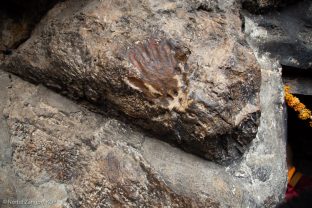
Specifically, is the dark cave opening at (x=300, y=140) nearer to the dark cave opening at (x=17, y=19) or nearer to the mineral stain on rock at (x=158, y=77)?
the mineral stain on rock at (x=158, y=77)

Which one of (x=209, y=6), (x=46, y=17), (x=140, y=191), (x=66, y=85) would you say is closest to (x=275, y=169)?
(x=140, y=191)

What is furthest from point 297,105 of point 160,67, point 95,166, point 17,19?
point 17,19

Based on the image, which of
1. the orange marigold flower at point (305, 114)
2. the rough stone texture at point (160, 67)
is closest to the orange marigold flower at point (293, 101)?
the orange marigold flower at point (305, 114)

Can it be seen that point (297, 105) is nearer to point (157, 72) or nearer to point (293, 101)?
point (293, 101)

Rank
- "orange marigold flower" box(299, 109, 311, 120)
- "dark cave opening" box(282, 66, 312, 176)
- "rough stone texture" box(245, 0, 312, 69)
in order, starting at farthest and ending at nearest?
"orange marigold flower" box(299, 109, 311, 120) < "dark cave opening" box(282, 66, 312, 176) < "rough stone texture" box(245, 0, 312, 69)

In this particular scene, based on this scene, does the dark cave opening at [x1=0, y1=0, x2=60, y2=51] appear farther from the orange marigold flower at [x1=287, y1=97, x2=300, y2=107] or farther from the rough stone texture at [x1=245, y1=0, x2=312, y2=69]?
the orange marigold flower at [x1=287, y1=97, x2=300, y2=107]

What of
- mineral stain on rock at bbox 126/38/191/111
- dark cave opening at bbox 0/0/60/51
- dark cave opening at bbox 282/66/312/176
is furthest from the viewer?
dark cave opening at bbox 282/66/312/176

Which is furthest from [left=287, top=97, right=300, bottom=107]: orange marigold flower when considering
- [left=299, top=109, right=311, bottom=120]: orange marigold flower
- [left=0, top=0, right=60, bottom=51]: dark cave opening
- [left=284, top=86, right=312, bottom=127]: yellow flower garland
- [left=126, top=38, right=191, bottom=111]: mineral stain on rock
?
[left=0, top=0, right=60, bottom=51]: dark cave opening
